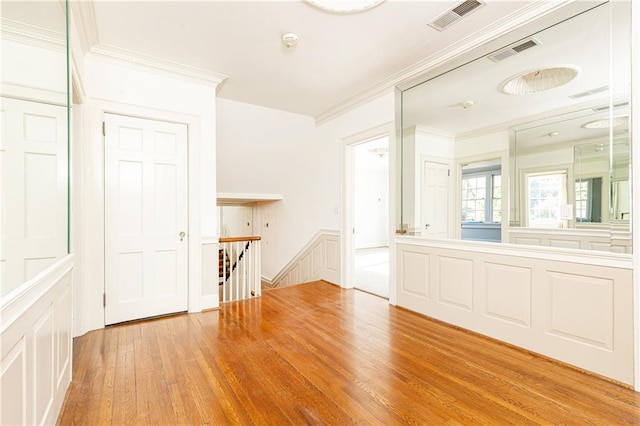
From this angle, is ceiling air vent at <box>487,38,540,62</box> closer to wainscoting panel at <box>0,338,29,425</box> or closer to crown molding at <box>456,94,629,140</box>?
crown molding at <box>456,94,629,140</box>

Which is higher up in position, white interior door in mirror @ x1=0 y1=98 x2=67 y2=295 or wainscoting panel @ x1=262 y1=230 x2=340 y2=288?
white interior door in mirror @ x1=0 y1=98 x2=67 y2=295

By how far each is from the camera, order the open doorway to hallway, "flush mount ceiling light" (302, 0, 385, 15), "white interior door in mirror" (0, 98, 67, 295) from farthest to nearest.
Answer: the open doorway to hallway
"flush mount ceiling light" (302, 0, 385, 15)
"white interior door in mirror" (0, 98, 67, 295)

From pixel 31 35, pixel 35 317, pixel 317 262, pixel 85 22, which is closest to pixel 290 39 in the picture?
pixel 85 22

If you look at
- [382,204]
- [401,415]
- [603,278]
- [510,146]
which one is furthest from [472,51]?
[382,204]

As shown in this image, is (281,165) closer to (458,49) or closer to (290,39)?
(290,39)

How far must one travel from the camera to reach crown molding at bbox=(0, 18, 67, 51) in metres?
1.14

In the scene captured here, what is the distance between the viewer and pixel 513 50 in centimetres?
258

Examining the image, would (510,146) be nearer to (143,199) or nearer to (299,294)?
(299,294)

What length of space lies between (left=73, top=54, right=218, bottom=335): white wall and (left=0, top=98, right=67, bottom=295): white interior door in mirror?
1.21m

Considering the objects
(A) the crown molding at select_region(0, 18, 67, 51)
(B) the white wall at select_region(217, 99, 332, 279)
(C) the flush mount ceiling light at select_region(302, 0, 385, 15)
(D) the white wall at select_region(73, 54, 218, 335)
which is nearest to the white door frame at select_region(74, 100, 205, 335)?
(D) the white wall at select_region(73, 54, 218, 335)

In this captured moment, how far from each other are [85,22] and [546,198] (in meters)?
4.12

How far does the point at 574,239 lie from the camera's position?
2293mm

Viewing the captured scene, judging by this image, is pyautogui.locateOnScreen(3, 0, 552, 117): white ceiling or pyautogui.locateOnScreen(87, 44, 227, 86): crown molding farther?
pyautogui.locateOnScreen(87, 44, 227, 86): crown molding

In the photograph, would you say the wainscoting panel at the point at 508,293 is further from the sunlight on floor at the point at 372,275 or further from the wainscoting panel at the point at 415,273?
the sunlight on floor at the point at 372,275
